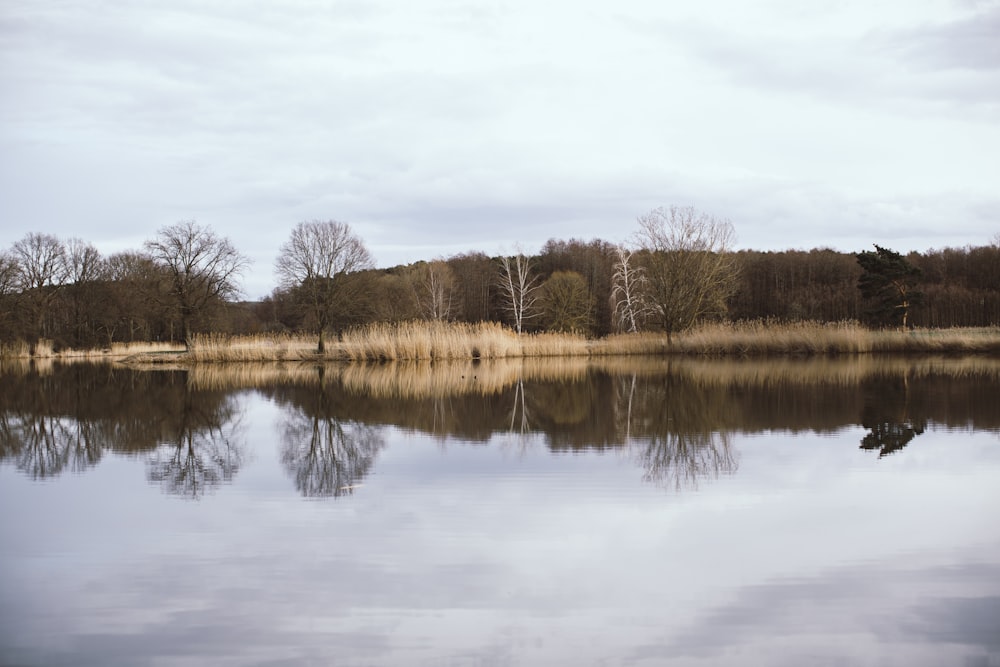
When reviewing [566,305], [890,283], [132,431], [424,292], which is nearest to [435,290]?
[424,292]

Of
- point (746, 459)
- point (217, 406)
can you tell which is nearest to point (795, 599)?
point (746, 459)

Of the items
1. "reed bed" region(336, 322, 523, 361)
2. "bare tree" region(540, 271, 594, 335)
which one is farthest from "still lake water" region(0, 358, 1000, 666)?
"bare tree" region(540, 271, 594, 335)

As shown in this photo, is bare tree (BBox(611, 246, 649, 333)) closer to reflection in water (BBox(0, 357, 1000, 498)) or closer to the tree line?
the tree line

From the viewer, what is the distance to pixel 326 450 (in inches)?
311

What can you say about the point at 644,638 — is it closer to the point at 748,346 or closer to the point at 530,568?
the point at 530,568

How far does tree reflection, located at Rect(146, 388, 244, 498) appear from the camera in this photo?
21.3 feet

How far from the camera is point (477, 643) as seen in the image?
3182 mm

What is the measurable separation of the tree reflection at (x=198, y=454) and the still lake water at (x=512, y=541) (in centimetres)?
5

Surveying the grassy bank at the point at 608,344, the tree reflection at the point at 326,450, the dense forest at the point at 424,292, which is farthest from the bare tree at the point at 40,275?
the tree reflection at the point at 326,450

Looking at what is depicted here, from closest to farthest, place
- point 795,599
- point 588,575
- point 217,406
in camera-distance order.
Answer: point 795,599
point 588,575
point 217,406

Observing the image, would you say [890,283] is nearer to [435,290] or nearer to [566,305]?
[566,305]

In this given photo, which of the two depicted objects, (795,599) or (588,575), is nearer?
(795,599)

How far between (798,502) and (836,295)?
54.0 metres

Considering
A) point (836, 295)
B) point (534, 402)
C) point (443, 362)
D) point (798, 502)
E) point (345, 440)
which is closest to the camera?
point (798, 502)
